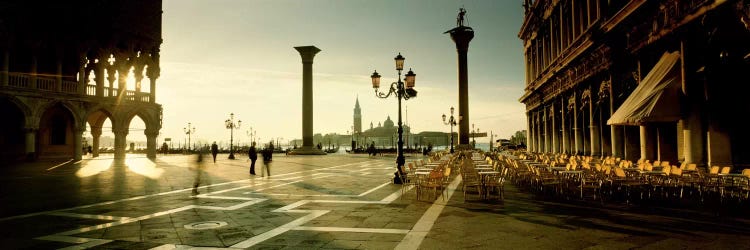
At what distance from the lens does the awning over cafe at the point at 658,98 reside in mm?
11750

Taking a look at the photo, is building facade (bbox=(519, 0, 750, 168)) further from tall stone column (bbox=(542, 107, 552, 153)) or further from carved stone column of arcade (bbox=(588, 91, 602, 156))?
tall stone column (bbox=(542, 107, 552, 153))

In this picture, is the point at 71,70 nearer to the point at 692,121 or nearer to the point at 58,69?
the point at 58,69

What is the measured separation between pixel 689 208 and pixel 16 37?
3430cm

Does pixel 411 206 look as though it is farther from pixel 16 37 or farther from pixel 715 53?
pixel 16 37

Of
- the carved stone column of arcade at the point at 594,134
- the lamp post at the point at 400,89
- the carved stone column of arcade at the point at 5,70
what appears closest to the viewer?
the lamp post at the point at 400,89

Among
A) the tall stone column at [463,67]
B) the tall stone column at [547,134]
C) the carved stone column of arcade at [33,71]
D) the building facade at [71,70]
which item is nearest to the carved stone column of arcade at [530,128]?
the tall stone column at [547,134]

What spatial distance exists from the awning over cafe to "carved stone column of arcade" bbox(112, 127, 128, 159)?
31545 mm

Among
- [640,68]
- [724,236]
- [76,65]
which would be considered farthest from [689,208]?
[76,65]

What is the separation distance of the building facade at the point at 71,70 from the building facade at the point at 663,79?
29893mm

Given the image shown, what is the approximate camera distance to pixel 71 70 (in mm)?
31453

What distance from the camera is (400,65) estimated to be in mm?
15789

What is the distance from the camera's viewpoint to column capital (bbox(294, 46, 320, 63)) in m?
48.4

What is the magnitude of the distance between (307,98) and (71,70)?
22.2 metres

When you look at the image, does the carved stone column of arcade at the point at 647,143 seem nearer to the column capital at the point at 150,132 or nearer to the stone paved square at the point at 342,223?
the stone paved square at the point at 342,223
